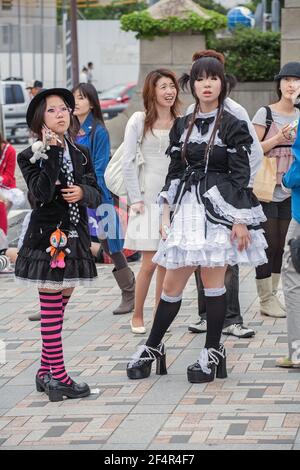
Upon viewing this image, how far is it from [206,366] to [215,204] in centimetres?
95

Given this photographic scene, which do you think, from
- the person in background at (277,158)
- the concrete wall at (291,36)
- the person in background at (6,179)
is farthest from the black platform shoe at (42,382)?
the concrete wall at (291,36)

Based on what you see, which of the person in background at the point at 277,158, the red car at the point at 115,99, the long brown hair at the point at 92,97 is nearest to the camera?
the person in background at the point at 277,158

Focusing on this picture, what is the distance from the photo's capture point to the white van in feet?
106

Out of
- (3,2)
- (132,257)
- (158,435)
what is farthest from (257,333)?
(3,2)

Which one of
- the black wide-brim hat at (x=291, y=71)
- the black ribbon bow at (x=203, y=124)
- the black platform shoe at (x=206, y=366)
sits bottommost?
the black platform shoe at (x=206, y=366)

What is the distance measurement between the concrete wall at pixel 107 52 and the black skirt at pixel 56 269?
135ft

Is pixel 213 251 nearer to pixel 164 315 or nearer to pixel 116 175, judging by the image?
pixel 164 315

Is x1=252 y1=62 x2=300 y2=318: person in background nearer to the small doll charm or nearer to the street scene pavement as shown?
the street scene pavement

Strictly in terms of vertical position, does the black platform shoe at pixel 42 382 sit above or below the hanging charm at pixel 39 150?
below

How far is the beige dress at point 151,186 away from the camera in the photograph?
756 centimetres

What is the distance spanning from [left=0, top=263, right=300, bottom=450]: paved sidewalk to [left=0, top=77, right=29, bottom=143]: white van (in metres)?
24.1

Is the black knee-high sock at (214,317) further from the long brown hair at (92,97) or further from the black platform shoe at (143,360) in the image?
the long brown hair at (92,97)

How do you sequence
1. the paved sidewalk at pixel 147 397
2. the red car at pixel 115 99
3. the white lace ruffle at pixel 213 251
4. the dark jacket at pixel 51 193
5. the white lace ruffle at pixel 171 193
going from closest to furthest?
the paved sidewalk at pixel 147 397 → the dark jacket at pixel 51 193 → the white lace ruffle at pixel 213 251 → the white lace ruffle at pixel 171 193 → the red car at pixel 115 99

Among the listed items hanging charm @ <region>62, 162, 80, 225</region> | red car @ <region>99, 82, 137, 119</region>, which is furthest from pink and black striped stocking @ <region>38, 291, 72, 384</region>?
red car @ <region>99, 82, 137, 119</region>
